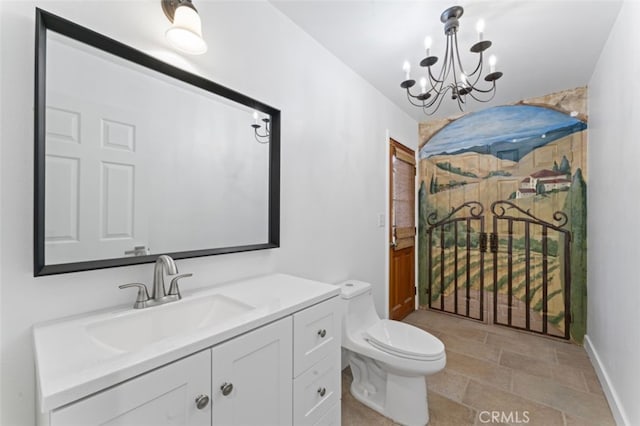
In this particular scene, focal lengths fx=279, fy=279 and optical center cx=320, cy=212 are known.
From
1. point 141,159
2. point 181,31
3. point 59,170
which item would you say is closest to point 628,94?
point 181,31

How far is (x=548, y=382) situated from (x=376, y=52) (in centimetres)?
268

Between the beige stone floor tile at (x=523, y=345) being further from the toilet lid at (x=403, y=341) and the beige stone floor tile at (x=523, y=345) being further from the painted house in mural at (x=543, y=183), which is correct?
the painted house in mural at (x=543, y=183)

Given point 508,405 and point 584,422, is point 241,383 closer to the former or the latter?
point 508,405

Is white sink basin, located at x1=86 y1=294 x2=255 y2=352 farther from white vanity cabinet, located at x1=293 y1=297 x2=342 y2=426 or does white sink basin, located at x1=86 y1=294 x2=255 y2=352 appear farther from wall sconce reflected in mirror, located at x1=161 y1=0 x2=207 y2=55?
wall sconce reflected in mirror, located at x1=161 y1=0 x2=207 y2=55

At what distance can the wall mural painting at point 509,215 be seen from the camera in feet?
8.54

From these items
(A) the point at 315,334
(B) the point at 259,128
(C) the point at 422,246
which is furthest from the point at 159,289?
(C) the point at 422,246

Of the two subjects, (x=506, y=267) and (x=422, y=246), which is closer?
(x=506, y=267)

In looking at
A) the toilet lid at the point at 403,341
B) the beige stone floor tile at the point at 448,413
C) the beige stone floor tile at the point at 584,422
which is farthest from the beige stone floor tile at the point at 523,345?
the toilet lid at the point at 403,341

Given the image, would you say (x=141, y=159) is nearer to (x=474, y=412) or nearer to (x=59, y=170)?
(x=59, y=170)

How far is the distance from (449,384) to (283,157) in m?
1.93

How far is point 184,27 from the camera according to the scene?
106cm

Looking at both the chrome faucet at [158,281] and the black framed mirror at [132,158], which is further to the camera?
the chrome faucet at [158,281]

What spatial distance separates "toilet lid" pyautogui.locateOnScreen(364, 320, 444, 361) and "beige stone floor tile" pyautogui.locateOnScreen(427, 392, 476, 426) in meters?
0.42

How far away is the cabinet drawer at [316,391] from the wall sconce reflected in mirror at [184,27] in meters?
1.37
